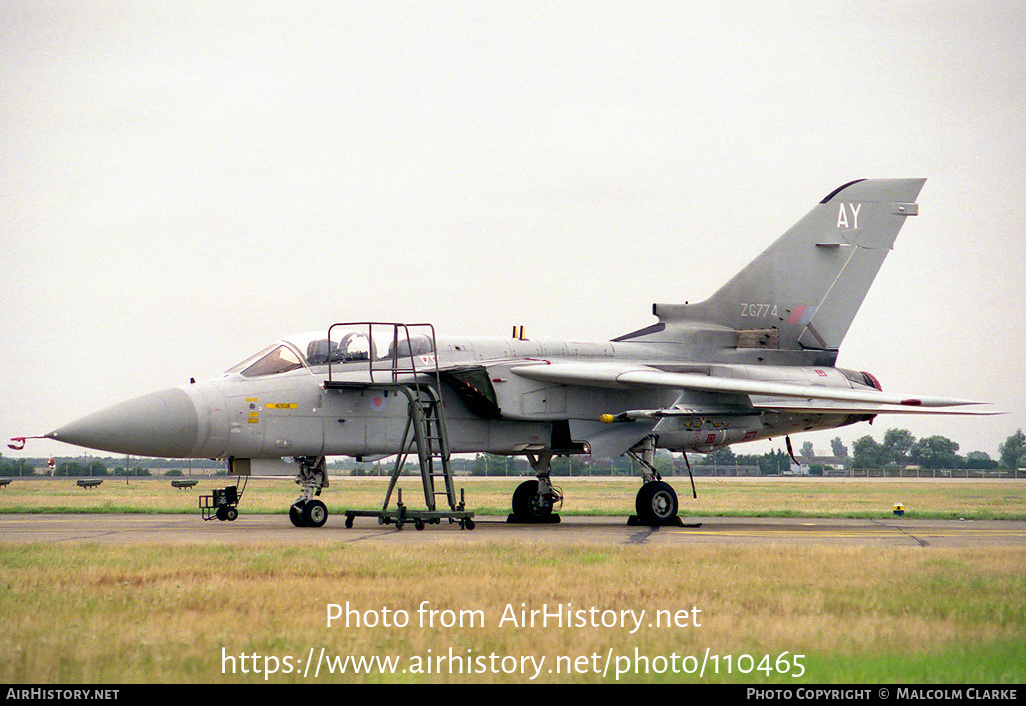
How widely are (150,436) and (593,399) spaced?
291 inches

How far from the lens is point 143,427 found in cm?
1516

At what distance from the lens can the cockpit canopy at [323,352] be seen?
16.5 metres

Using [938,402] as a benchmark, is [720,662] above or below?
below

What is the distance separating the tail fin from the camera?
20500 millimetres

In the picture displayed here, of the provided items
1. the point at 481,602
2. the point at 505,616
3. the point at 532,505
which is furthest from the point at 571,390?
the point at 505,616

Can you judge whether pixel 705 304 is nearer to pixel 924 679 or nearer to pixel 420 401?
pixel 420 401

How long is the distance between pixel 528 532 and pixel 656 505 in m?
3.28

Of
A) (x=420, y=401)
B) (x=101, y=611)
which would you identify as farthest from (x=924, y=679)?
(x=420, y=401)

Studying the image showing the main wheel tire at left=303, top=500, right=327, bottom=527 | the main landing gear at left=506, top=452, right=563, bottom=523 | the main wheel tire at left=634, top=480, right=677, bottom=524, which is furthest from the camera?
the main landing gear at left=506, top=452, right=563, bottom=523

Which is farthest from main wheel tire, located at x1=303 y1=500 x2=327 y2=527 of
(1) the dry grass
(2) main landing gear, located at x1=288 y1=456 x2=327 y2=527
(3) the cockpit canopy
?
(1) the dry grass

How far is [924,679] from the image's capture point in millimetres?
5680

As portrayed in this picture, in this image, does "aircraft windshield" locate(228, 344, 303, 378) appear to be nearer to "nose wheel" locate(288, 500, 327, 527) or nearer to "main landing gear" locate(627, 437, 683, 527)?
"nose wheel" locate(288, 500, 327, 527)

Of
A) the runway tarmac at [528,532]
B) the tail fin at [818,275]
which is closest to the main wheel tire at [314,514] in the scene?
the runway tarmac at [528,532]

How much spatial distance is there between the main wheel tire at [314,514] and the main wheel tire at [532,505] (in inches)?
167
